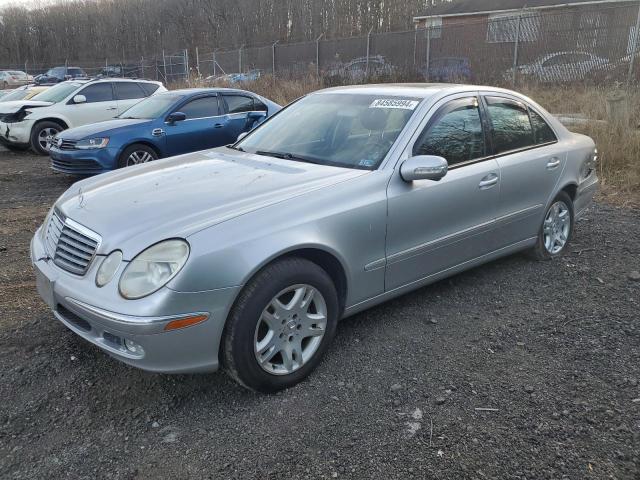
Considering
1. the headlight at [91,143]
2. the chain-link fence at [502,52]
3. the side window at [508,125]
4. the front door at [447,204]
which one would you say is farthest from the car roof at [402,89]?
the chain-link fence at [502,52]

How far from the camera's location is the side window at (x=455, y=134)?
365cm

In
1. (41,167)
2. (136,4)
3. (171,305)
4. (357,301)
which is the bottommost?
(41,167)

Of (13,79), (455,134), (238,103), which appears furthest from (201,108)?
(13,79)

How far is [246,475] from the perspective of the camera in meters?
2.36

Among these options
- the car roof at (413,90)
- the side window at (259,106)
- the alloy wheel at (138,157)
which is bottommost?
the alloy wheel at (138,157)

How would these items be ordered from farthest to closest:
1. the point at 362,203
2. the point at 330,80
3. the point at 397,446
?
the point at 330,80, the point at 362,203, the point at 397,446

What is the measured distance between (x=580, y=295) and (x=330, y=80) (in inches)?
607

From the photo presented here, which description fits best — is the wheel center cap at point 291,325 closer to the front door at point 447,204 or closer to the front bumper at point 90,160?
the front door at point 447,204

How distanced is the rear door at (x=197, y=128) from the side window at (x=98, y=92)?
410 cm

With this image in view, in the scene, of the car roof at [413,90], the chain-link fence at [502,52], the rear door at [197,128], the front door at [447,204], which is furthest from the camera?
the chain-link fence at [502,52]

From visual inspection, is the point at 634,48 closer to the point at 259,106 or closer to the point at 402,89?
the point at 259,106

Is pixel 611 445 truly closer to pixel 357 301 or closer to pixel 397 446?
pixel 397 446

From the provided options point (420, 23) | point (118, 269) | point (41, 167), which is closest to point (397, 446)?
point (118, 269)

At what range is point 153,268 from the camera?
257 centimetres
